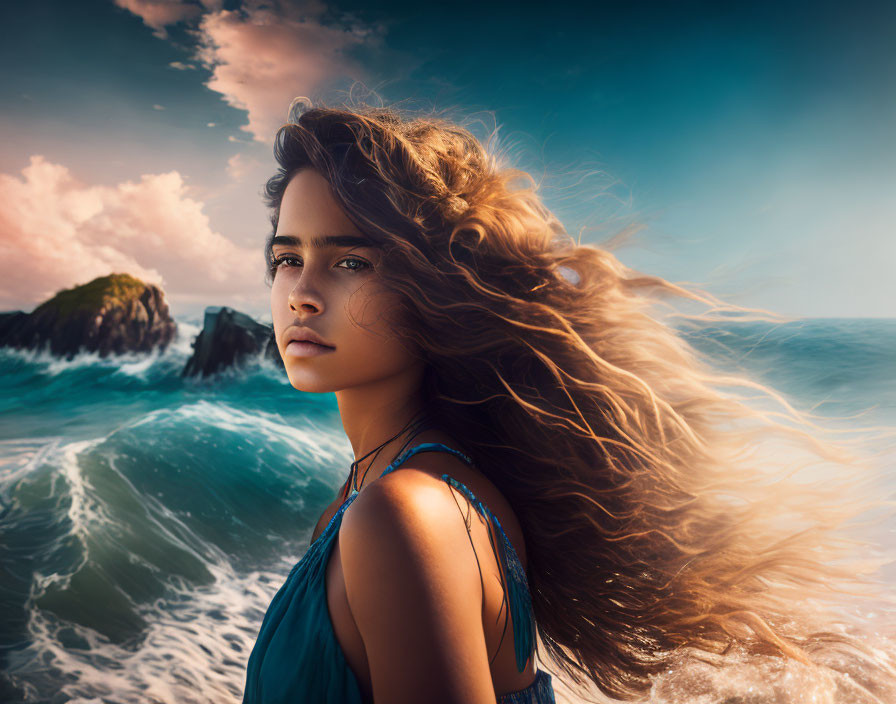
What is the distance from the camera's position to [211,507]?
5875mm

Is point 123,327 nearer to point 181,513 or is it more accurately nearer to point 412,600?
point 181,513

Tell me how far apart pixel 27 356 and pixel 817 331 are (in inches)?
344

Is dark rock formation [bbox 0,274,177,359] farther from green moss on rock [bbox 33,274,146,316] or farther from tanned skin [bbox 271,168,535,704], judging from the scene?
tanned skin [bbox 271,168,535,704]

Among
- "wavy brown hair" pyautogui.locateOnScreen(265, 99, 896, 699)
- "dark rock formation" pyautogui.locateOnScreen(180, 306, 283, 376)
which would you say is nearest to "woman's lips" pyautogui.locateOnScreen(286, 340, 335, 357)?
"wavy brown hair" pyautogui.locateOnScreen(265, 99, 896, 699)

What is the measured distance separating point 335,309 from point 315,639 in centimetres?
69

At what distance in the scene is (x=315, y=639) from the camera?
3.44ft

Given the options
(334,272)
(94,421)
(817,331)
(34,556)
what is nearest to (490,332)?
(334,272)

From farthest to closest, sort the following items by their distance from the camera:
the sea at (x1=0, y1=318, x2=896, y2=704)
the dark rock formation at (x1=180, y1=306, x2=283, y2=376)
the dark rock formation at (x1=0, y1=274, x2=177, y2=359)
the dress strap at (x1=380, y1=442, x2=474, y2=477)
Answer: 1. the dark rock formation at (x1=180, y1=306, x2=283, y2=376)
2. the dark rock formation at (x1=0, y1=274, x2=177, y2=359)
3. the sea at (x1=0, y1=318, x2=896, y2=704)
4. the dress strap at (x1=380, y1=442, x2=474, y2=477)

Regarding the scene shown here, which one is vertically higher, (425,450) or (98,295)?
(98,295)

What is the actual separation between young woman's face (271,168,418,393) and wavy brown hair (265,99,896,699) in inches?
1.9

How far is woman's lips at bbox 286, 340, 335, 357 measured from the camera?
4.33ft

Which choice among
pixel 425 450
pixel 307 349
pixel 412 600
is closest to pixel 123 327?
pixel 307 349

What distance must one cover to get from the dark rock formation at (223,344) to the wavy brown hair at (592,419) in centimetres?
786

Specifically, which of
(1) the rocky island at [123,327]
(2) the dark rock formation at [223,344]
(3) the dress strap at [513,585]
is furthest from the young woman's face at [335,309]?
(2) the dark rock formation at [223,344]
